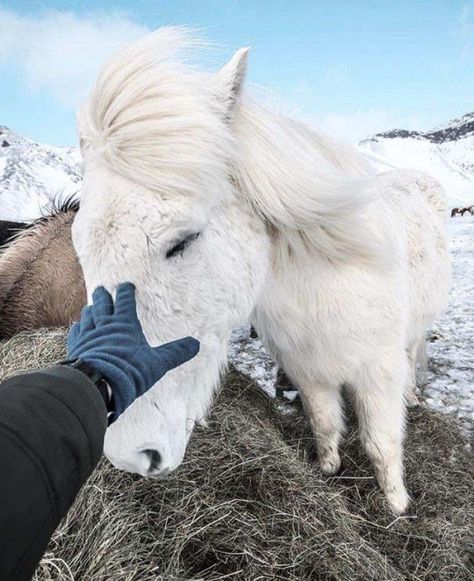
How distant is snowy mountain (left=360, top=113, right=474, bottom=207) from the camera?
4866 cm

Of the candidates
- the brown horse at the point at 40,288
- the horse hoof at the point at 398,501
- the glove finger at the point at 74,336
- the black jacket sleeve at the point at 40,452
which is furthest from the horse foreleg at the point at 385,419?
the brown horse at the point at 40,288

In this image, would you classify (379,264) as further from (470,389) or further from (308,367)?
(470,389)

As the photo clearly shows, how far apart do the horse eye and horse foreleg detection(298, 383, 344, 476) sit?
1.39m

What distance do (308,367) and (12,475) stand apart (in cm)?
175

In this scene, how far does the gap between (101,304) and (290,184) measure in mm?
855

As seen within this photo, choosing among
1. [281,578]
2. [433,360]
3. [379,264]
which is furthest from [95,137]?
[433,360]

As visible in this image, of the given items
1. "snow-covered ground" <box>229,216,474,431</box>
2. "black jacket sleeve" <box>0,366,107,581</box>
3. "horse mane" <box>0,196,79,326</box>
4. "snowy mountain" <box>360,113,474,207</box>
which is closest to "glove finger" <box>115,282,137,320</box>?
"black jacket sleeve" <box>0,366,107,581</box>

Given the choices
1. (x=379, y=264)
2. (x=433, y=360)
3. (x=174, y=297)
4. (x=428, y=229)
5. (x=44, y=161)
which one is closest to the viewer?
(x=174, y=297)

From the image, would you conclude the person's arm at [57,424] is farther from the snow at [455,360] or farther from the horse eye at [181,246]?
the snow at [455,360]

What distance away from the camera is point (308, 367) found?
2205mm

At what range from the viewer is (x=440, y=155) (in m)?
64.7

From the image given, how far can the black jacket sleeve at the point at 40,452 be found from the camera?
0.61 meters

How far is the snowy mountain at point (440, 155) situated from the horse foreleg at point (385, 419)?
4528 centimetres

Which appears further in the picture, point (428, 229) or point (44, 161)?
point (44, 161)
